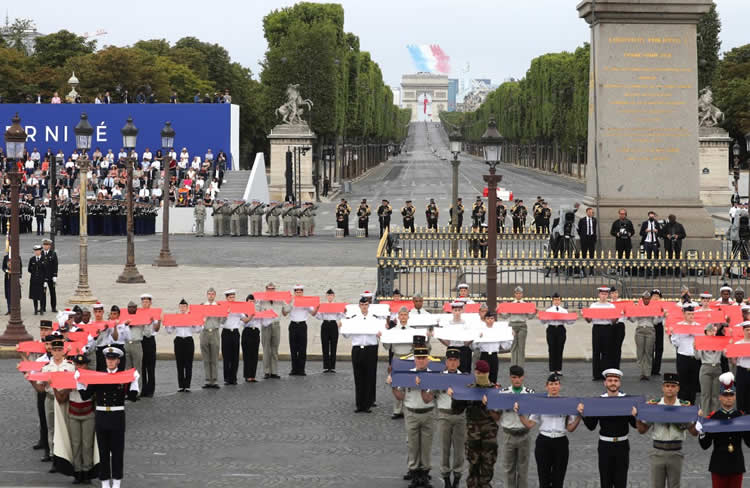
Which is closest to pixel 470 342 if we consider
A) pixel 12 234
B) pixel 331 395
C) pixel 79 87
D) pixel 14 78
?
pixel 331 395

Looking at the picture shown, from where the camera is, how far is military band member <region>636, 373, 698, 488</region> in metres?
11.9

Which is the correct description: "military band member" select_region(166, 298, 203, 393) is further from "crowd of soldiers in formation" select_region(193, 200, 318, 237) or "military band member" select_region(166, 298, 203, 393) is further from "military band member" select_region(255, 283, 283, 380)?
"crowd of soldiers in formation" select_region(193, 200, 318, 237)

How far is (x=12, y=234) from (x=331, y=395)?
8010 mm

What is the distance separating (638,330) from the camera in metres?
20.1

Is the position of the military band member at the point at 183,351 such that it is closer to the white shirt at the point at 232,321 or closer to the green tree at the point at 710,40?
the white shirt at the point at 232,321

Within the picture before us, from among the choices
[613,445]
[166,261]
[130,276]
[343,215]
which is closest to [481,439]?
[613,445]

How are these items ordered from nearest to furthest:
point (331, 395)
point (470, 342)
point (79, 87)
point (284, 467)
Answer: point (284, 467) < point (470, 342) < point (331, 395) < point (79, 87)

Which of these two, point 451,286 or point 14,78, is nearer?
point 451,286

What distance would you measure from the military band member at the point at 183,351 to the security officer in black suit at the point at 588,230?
11.2 m

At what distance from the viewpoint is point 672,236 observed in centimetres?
2697

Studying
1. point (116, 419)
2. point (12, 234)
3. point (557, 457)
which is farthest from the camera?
point (12, 234)

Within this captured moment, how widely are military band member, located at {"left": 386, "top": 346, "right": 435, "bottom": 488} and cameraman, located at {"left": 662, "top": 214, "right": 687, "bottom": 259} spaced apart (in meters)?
14.5

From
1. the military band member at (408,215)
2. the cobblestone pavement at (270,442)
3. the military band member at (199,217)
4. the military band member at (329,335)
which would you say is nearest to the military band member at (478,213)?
the military band member at (408,215)

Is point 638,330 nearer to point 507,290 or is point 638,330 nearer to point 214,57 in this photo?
point 507,290
